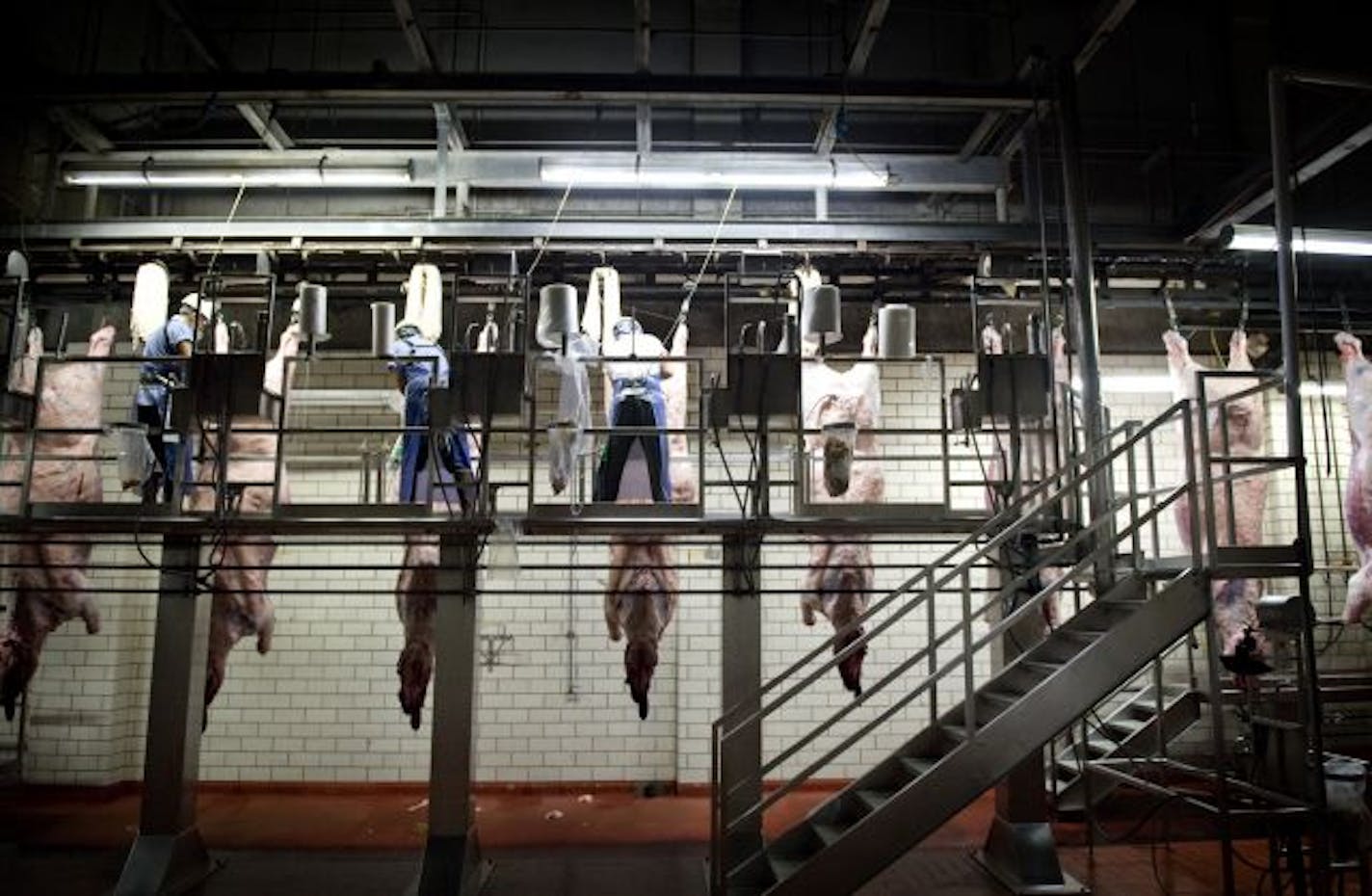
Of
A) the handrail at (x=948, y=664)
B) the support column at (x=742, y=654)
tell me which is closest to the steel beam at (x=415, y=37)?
the support column at (x=742, y=654)

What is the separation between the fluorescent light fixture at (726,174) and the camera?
316 inches

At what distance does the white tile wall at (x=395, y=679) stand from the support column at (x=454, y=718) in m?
3.30

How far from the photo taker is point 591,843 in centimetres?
839

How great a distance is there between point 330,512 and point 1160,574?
5.75 meters

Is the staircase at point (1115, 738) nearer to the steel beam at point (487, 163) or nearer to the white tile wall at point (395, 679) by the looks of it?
the white tile wall at point (395, 679)

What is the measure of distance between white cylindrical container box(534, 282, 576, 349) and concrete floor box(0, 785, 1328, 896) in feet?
14.1

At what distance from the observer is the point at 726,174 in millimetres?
8133

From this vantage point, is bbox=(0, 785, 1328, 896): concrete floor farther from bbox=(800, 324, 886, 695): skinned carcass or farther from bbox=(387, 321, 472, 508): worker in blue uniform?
bbox=(387, 321, 472, 508): worker in blue uniform

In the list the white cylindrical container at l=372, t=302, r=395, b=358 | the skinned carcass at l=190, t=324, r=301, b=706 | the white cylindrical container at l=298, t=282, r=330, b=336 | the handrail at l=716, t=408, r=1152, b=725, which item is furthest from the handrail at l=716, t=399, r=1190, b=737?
the skinned carcass at l=190, t=324, r=301, b=706

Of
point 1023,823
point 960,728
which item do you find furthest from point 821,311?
point 1023,823

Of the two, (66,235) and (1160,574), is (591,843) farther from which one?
(66,235)

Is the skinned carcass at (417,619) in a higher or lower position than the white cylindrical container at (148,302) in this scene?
lower

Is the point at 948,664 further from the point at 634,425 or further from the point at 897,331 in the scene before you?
the point at 634,425

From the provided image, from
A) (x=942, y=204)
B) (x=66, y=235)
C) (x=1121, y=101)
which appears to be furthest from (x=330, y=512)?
(x=1121, y=101)
